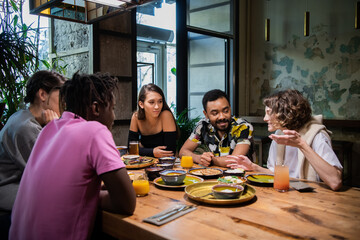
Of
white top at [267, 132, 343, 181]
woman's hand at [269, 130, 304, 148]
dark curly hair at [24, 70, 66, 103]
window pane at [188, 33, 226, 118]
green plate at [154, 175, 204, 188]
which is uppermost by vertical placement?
window pane at [188, 33, 226, 118]

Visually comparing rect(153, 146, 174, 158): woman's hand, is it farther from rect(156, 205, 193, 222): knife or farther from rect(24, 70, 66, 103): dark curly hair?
rect(156, 205, 193, 222): knife

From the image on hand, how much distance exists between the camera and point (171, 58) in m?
7.26

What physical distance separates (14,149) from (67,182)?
31.1 inches

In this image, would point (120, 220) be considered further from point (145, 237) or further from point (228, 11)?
point (228, 11)

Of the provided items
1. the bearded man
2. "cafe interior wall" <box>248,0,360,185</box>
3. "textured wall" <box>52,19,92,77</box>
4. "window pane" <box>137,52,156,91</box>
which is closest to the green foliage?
"textured wall" <box>52,19,92,77</box>

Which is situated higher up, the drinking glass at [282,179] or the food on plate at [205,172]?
the drinking glass at [282,179]

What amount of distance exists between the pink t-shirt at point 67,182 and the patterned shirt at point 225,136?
1.62 meters

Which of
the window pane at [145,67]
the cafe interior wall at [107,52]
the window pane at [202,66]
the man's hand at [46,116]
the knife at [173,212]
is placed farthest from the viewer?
the window pane at [145,67]

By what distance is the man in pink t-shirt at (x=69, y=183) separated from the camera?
119cm

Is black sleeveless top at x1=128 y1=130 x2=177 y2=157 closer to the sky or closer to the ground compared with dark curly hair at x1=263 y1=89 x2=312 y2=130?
closer to the ground

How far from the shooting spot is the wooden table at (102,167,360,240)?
1.10 m

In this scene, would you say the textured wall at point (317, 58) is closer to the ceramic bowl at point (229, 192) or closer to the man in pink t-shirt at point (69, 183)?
the ceramic bowl at point (229, 192)

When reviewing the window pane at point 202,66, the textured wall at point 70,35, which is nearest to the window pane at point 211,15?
the window pane at point 202,66

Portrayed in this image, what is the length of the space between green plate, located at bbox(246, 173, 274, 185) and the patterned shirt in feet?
2.32
